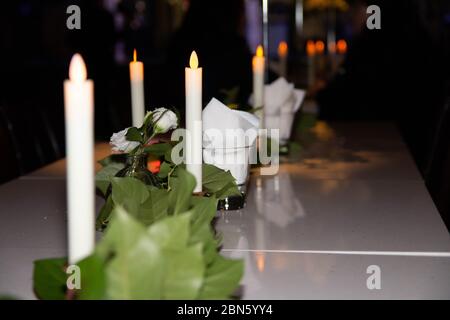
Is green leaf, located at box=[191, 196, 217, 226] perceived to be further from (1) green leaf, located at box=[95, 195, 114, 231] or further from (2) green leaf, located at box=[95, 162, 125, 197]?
(2) green leaf, located at box=[95, 162, 125, 197]

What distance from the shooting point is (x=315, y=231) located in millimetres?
1080

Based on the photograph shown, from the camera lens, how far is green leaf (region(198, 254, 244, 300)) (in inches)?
24.9

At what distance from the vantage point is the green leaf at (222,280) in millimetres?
633

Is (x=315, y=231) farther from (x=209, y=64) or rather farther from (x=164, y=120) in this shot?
(x=209, y=64)

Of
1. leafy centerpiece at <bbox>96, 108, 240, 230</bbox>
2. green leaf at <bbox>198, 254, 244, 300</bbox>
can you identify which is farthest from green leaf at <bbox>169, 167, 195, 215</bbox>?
leafy centerpiece at <bbox>96, 108, 240, 230</bbox>

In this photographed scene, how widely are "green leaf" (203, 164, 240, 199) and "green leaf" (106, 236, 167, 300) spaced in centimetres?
50

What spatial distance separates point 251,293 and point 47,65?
23.6 ft

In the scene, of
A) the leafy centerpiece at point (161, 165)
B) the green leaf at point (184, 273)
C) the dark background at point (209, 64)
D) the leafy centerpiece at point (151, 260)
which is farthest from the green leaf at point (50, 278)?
the dark background at point (209, 64)

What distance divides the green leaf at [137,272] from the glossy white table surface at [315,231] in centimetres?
27

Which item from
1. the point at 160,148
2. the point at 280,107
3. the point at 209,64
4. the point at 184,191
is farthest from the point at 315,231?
the point at 209,64

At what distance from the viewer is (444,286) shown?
82cm

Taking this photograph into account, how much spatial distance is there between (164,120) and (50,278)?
0.43m
